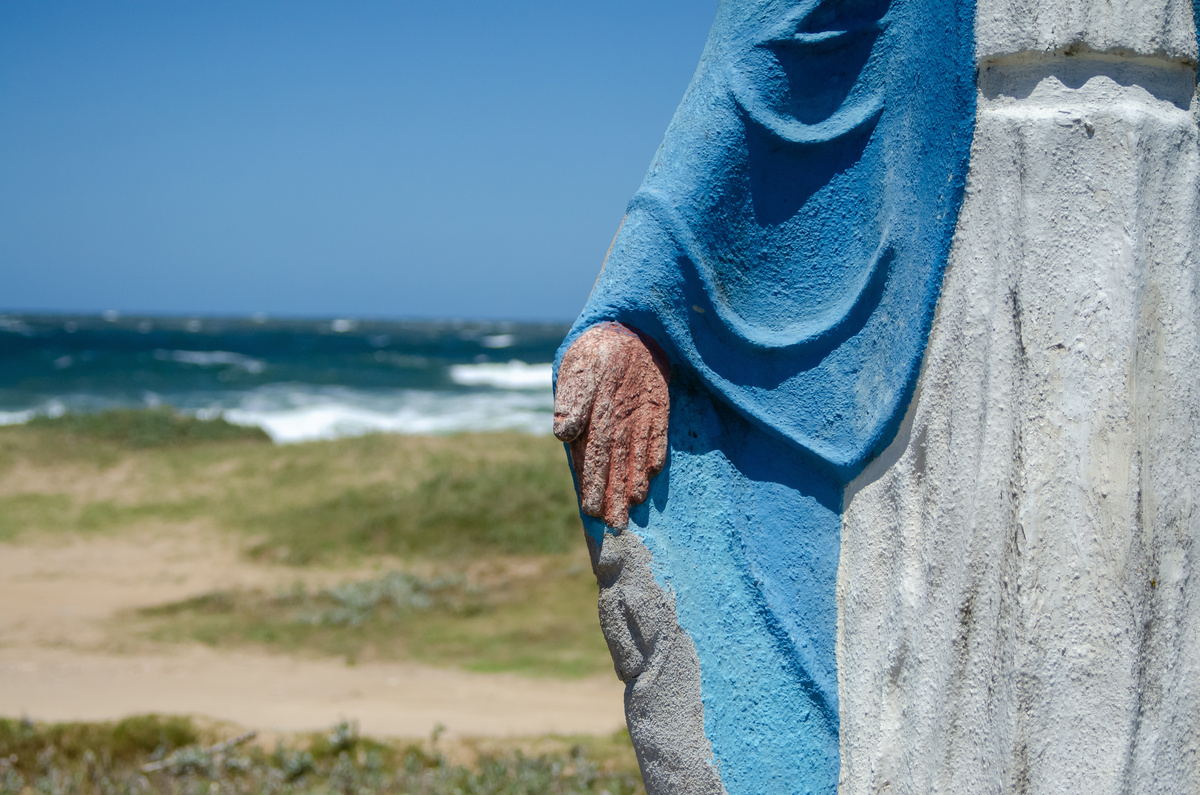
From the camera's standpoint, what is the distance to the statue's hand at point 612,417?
140 centimetres

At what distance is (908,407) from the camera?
4.69ft

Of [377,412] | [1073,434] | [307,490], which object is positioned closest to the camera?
[1073,434]

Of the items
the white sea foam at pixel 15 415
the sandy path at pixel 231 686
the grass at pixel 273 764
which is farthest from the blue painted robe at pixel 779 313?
the white sea foam at pixel 15 415

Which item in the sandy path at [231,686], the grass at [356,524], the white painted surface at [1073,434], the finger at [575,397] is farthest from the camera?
the grass at [356,524]

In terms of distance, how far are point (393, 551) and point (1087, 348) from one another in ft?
25.0

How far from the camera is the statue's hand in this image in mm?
1404

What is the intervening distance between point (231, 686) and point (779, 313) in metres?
4.91

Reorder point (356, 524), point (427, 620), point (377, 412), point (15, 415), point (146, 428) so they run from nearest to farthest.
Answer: point (427, 620)
point (356, 524)
point (146, 428)
point (15, 415)
point (377, 412)

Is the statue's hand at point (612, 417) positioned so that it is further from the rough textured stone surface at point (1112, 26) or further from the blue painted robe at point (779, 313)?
the rough textured stone surface at point (1112, 26)

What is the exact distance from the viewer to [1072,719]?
1223 mm

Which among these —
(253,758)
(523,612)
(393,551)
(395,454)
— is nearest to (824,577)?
(253,758)

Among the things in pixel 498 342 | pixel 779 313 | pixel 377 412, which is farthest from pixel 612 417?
pixel 498 342

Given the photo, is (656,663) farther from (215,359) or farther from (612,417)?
(215,359)

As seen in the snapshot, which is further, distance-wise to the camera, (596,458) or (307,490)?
(307,490)
